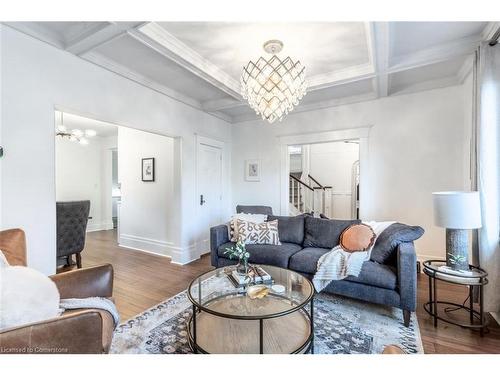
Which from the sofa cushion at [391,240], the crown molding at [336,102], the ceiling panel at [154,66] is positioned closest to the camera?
the sofa cushion at [391,240]

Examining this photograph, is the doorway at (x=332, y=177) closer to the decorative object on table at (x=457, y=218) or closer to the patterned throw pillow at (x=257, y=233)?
the patterned throw pillow at (x=257, y=233)

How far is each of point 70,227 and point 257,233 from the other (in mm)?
2485

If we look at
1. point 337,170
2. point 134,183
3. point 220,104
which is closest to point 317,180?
point 337,170

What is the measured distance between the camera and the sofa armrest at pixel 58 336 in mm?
988

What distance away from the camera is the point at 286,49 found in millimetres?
2545

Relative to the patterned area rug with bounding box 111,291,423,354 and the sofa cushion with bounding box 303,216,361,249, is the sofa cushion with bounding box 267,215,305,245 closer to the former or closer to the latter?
the sofa cushion with bounding box 303,216,361,249

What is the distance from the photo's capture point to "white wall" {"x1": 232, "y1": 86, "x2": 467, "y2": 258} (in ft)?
10.7

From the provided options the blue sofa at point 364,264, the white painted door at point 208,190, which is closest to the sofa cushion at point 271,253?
the blue sofa at point 364,264

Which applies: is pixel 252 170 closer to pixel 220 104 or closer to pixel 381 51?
pixel 220 104

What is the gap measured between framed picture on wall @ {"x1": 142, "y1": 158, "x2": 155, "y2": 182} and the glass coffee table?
2.95 m

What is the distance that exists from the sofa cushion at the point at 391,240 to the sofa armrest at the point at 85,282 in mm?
2358
